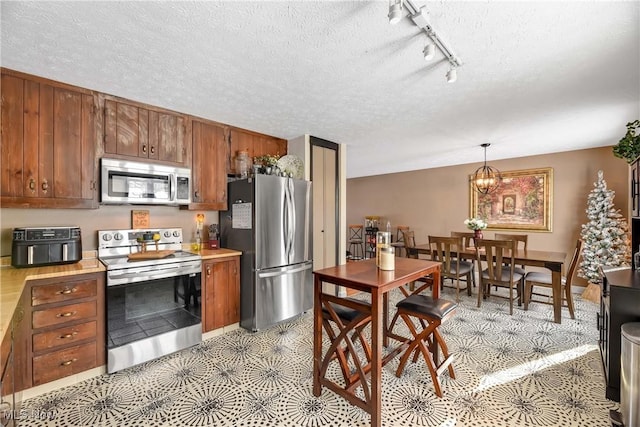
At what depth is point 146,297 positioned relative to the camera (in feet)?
8.24

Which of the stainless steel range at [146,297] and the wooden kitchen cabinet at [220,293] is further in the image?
the wooden kitchen cabinet at [220,293]

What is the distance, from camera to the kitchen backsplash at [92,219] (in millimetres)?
2314

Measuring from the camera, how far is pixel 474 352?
8.80ft

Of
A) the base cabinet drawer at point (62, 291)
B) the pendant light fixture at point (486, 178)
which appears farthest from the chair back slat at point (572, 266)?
the base cabinet drawer at point (62, 291)

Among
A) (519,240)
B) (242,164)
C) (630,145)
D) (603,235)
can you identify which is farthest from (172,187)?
(603,235)

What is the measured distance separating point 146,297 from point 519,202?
20.3 feet

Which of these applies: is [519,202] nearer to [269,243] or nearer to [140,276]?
[269,243]

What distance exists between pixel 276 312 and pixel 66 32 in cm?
288

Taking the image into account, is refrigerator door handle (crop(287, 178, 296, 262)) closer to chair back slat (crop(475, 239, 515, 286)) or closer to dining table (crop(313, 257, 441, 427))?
dining table (crop(313, 257, 441, 427))

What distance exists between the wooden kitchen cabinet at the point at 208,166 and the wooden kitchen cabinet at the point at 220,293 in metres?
0.69

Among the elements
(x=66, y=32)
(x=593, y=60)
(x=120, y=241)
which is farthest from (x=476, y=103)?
(x=120, y=241)

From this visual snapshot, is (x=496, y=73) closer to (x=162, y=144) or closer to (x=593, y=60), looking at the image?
(x=593, y=60)

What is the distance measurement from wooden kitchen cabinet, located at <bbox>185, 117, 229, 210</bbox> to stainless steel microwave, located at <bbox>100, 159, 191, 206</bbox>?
0.39 ft

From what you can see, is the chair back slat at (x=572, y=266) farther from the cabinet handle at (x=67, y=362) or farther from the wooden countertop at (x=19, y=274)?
the cabinet handle at (x=67, y=362)
